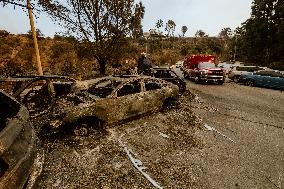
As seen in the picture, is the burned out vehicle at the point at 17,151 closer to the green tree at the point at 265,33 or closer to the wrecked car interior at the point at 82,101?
the wrecked car interior at the point at 82,101

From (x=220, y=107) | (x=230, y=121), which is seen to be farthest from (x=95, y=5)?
(x=230, y=121)

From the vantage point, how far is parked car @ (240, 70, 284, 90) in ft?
57.8

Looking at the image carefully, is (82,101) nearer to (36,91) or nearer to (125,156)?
(36,91)

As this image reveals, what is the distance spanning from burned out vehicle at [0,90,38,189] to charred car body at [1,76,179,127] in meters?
3.16

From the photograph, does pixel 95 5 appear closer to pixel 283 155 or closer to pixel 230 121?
pixel 230 121

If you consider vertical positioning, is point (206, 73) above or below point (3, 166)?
below

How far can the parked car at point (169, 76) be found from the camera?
43.6ft

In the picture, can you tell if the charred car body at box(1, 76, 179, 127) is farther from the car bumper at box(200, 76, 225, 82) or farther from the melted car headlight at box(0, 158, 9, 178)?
the car bumper at box(200, 76, 225, 82)

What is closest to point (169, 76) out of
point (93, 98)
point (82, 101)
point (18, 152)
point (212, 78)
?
point (212, 78)

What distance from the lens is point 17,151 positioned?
277 centimetres

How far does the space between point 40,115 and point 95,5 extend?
17932mm

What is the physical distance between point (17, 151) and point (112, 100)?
4.97 meters

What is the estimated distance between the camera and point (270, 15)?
133 ft

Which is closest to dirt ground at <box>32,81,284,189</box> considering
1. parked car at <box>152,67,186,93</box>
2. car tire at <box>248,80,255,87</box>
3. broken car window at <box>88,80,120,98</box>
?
broken car window at <box>88,80,120,98</box>
